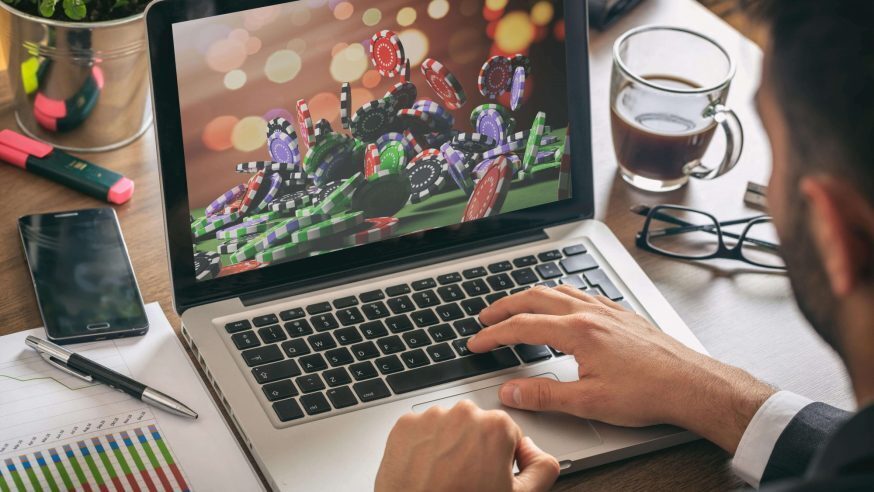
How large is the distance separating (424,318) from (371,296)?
0.07m

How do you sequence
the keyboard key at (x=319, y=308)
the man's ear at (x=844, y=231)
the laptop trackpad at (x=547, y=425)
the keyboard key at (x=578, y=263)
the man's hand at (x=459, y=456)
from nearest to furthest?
the man's ear at (x=844, y=231) → the man's hand at (x=459, y=456) → the laptop trackpad at (x=547, y=425) → the keyboard key at (x=319, y=308) → the keyboard key at (x=578, y=263)

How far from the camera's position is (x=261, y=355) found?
3.49 ft

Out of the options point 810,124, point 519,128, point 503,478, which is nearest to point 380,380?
point 503,478

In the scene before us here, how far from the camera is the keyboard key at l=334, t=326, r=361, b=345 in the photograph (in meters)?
1.09

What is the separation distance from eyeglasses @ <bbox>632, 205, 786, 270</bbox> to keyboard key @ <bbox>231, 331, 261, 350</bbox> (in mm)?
513

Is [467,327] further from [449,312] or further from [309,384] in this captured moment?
[309,384]

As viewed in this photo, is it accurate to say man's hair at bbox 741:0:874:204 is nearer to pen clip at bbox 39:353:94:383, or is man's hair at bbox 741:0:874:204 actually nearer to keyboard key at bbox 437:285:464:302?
keyboard key at bbox 437:285:464:302

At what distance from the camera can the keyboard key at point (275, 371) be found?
1041 millimetres

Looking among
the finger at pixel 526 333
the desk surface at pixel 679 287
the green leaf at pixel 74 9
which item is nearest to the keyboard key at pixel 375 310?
the finger at pixel 526 333

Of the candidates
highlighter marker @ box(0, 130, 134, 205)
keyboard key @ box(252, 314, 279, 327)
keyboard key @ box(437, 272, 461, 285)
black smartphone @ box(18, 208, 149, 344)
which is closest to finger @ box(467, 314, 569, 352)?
keyboard key @ box(437, 272, 461, 285)

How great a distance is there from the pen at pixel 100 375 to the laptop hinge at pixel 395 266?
15cm

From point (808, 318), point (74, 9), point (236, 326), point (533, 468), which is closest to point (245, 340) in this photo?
point (236, 326)

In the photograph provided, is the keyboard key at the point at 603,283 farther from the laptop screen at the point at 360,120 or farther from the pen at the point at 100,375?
the pen at the point at 100,375

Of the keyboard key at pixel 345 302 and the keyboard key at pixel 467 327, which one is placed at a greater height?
the keyboard key at pixel 345 302
